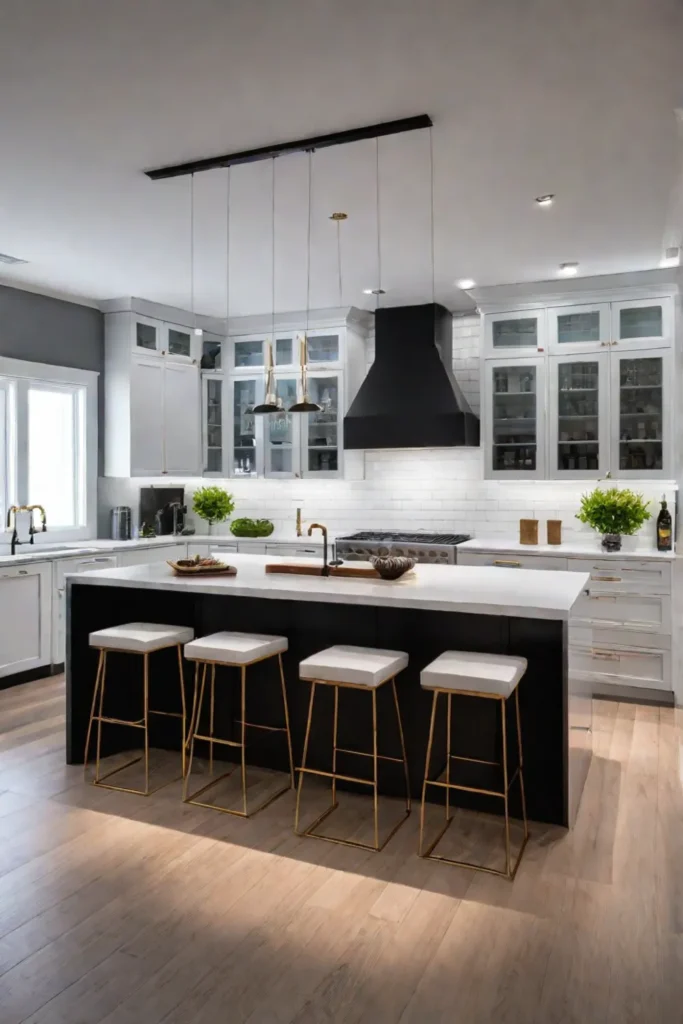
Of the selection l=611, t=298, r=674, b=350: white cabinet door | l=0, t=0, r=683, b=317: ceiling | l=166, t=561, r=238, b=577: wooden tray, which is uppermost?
l=0, t=0, r=683, b=317: ceiling

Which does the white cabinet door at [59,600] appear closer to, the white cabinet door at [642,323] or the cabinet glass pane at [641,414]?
the cabinet glass pane at [641,414]

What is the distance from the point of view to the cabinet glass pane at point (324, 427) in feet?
22.2

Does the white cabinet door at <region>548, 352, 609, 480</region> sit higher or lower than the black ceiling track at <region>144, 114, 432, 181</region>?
lower

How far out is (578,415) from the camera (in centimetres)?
577

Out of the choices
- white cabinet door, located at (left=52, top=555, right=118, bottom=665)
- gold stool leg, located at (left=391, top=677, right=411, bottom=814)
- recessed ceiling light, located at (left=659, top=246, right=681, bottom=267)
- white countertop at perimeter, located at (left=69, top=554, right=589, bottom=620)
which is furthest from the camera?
white cabinet door, located at (left=52, top=555, right=118, bottom=665)

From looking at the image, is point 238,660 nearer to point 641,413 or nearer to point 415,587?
point 415,587

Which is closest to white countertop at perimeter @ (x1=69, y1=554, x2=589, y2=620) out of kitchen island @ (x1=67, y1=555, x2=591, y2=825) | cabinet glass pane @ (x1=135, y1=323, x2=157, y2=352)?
kitchen island @ (x1=67, y1=555, x2=591, y2=825)

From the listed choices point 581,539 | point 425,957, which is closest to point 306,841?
point 425,957

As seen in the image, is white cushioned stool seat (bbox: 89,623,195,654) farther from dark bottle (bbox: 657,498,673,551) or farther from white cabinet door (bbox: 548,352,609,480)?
dark bottle (bbox: 657,498,673,551)

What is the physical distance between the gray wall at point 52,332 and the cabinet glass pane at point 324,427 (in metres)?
1.82

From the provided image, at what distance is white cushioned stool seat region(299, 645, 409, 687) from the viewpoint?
3025mm

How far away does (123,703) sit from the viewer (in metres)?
4.19

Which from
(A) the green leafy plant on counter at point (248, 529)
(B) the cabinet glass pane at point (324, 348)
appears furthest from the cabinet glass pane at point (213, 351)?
(A) the green leafy plant on counter at point (248, 529)

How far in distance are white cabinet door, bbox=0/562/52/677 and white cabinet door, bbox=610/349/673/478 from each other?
426 centimetres
